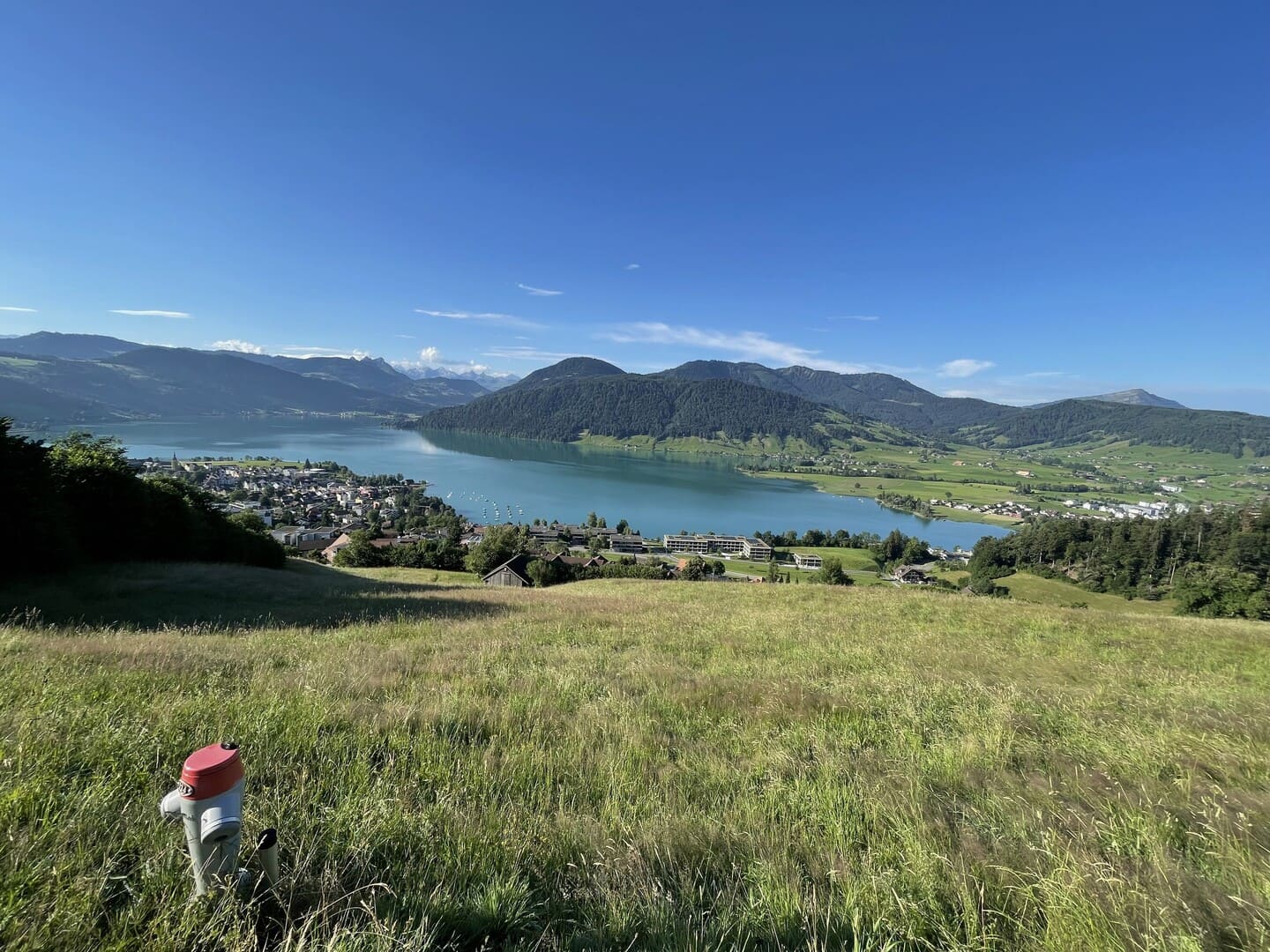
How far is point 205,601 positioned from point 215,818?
1542 cm

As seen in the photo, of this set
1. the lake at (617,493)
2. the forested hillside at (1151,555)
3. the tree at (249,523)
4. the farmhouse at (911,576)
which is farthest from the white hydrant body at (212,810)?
the lake at (617,493)

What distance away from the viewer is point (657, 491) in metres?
145

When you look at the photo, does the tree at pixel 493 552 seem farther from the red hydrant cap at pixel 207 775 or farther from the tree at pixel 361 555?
the red hydrant cap at pixel 207 775

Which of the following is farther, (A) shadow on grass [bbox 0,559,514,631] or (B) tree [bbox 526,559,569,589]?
(B) tree [bbox 526,559,569,589]

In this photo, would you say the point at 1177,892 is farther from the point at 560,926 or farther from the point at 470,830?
the point at 470,830

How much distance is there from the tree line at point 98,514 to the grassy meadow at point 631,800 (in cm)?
1109

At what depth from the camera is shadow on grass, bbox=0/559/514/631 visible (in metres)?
10.4

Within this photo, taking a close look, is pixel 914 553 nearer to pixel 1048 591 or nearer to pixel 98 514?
pixel 1048 591

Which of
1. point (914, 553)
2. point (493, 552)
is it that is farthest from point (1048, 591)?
point (493, 552)

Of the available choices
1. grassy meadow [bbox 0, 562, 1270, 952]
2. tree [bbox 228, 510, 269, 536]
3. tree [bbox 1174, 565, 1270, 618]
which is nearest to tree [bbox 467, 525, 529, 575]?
tree [bbox 228, 510, 269, 536]

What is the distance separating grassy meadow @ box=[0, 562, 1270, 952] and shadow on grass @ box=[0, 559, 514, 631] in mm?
3638

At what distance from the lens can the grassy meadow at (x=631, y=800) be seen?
6.35 ft

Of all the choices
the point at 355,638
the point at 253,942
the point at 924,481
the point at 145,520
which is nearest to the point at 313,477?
the point at 145,520

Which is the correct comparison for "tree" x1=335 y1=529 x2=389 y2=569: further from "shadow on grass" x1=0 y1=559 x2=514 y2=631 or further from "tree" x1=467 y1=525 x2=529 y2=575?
"shadow on grass" x1=0 y1=559 x2=514 y2=631
